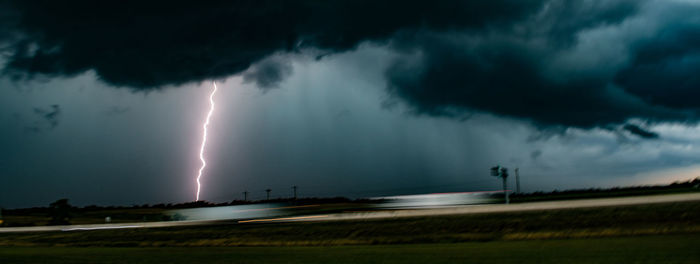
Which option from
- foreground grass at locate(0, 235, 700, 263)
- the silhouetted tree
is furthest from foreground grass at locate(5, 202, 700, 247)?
the silhouetted tree

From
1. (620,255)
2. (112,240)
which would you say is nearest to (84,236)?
(112,240)

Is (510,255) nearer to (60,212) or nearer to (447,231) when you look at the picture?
(447,231)

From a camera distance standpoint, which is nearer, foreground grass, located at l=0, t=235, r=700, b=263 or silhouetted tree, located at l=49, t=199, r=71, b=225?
foreground grass, located at l=0, t=235, r=700, b=263

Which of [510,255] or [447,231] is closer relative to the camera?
[510,255]

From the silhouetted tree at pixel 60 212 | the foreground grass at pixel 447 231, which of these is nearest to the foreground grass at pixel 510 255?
the foreground grass at pixel 447 231

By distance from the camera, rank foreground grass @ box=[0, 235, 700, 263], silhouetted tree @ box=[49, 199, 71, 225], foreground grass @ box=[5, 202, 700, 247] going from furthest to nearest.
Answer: silhouetted tree @ box=[49, 199, 71, 225]
foreground grass @ box=[5, 202, 700, 247]
foreground grass @ box=[0, 235, 700, 263]

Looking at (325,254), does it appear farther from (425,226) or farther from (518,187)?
(518,187)

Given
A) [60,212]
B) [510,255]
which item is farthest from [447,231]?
[60,212]

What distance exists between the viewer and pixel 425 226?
27953 mm

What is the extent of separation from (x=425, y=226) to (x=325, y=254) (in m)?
11.3

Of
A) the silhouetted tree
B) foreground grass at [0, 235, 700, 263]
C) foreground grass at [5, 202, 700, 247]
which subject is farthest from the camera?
the silhouetted tree

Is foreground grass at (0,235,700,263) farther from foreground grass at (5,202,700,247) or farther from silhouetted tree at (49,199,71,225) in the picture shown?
silhouetted tree at (49,199,71,225)

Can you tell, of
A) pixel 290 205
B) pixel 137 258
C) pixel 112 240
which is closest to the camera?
pixel 137 258

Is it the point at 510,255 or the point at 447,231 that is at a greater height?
the point at 510,255
